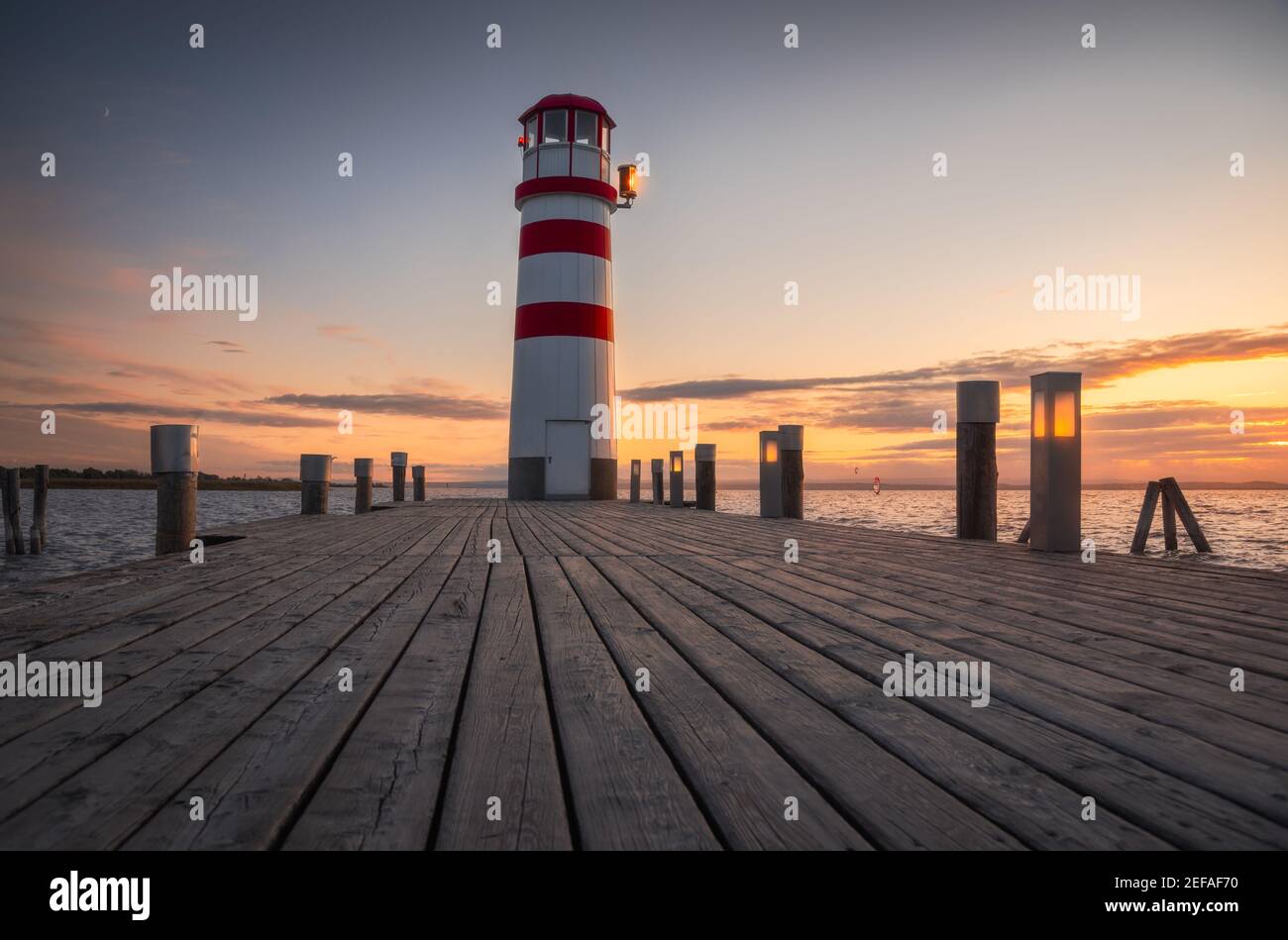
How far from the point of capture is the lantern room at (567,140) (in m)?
16.7

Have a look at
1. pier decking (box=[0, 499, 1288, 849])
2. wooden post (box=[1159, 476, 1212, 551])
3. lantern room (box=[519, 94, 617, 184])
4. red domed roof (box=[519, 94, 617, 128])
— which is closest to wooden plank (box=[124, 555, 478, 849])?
pier decking (box=[0, 499, 1288, 849])

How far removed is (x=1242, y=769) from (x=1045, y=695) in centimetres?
51

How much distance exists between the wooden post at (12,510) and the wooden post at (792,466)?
15.3 metres

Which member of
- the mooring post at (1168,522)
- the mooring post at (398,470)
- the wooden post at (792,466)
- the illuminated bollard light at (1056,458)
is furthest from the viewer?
the mooring post at (398,470)

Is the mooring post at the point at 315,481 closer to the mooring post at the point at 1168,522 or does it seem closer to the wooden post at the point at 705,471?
the wooden post at the point at 705,471

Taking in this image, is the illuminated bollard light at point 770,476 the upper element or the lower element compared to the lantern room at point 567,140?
lower

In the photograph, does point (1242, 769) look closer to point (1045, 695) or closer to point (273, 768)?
point (1045, 695)

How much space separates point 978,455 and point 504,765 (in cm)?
568

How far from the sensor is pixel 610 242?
17172mm

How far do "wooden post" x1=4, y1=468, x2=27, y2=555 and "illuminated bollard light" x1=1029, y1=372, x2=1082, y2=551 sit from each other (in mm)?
18261

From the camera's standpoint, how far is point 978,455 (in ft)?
20.6

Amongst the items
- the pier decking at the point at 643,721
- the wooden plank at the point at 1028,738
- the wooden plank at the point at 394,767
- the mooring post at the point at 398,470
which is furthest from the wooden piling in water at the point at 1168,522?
the mooring post at the point at 398,470

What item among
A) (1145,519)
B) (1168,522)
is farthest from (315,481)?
(1168,522)
